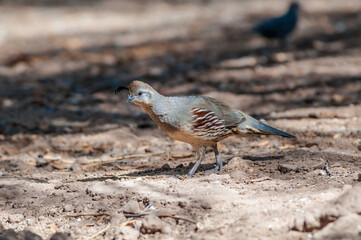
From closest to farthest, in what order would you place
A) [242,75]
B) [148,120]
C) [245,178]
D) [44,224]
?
[44,224] → [245,178] → [148,120] → [242,75]

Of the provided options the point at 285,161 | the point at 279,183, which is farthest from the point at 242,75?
the point at 279,183

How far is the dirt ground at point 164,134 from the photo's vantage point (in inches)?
149

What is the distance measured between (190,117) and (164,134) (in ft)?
6.51

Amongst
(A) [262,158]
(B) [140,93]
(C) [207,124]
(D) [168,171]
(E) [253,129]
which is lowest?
(D) [168,171]

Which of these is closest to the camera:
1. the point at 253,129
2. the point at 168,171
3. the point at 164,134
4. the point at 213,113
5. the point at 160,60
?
the point at 213,113

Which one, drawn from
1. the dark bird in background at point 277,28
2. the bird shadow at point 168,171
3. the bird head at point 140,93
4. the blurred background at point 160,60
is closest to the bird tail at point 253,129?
the bird shadow at point 168,171

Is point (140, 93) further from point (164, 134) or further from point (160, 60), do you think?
point (160, 60)

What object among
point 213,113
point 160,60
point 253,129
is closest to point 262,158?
point 253,129

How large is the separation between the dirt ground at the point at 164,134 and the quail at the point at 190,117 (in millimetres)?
322

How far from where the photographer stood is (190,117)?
4.57 meters

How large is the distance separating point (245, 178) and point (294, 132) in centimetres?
183

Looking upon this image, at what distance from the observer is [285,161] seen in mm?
4777

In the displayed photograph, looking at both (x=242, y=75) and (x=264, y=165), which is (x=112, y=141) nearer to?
(x=264, y=165)

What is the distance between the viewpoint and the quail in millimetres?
4574
